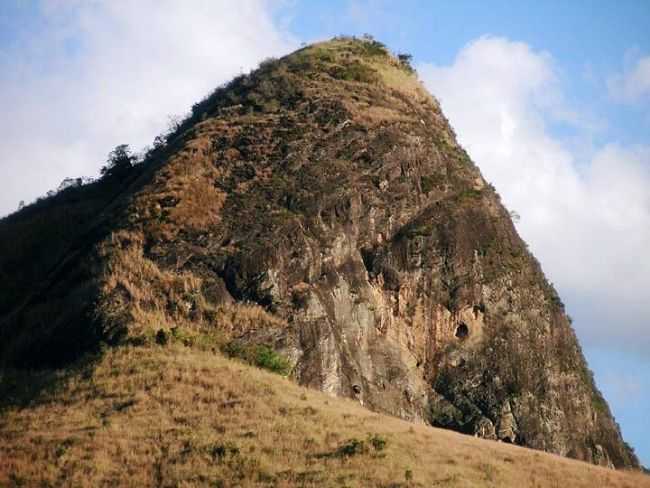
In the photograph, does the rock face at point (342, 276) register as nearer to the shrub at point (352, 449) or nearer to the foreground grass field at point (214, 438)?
the foreground grass field at point (214, 438)

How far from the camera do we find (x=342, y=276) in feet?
151

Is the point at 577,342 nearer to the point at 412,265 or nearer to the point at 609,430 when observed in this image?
the point at 609,430

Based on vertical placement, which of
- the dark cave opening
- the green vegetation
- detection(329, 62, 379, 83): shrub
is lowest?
the green vegetation

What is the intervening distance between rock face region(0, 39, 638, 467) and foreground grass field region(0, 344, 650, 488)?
115 inches

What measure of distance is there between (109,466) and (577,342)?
29.5 m

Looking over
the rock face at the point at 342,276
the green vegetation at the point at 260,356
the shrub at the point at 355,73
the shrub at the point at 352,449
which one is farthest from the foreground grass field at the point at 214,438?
the shrub at the point at 355,73

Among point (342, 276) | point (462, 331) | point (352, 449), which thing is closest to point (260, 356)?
point (342, 276)

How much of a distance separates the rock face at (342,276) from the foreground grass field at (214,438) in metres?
2.92

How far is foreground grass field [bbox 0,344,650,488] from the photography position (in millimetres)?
31000

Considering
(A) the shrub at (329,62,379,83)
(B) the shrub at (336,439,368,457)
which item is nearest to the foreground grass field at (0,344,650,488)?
(B) the shrub at (336,439,368,457)

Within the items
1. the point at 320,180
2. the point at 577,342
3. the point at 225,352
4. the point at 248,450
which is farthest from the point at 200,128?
the point at 248,450

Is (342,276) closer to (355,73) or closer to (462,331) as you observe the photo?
(462,331)

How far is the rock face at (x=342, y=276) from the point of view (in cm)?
4241

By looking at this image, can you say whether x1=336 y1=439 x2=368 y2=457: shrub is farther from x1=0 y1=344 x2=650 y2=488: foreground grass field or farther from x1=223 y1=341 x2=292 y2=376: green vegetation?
x1=223 y1=341 x2=292 y2=376: green vegetation
